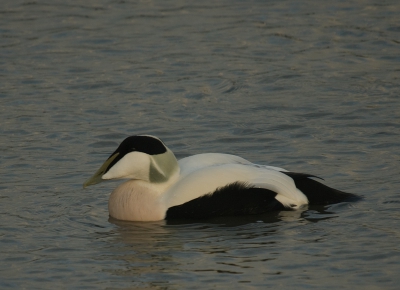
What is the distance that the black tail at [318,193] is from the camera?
833cm

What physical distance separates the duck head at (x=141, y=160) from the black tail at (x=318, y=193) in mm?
1051

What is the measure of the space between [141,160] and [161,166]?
0.56 ft

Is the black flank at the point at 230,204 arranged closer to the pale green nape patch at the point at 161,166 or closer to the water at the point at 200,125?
the water at the point at 200,125

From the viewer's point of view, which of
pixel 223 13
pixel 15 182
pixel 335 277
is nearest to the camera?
pixel 335 277

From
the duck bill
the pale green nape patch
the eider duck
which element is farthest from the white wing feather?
the duck bill

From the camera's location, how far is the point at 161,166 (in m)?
8.14

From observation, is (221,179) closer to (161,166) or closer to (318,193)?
(161,166)

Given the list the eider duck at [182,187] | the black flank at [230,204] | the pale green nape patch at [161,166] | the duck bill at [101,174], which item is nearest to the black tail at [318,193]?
the eider duck at [182,187]

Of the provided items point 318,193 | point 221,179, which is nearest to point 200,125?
point 318,193

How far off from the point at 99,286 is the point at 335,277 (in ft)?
5.20

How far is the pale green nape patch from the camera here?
814 cm

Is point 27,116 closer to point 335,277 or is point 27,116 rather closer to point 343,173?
point 343,173

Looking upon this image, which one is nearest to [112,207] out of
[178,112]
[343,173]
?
[343,173]

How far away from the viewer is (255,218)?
8148mm
